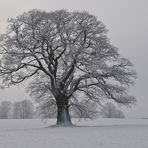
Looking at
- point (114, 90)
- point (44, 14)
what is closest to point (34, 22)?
point (44, 14)

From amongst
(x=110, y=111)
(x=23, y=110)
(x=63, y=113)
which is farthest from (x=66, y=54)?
(x=23, y=110)

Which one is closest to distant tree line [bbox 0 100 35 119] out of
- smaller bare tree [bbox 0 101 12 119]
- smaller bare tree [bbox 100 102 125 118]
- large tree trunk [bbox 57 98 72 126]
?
smaller bare tree [bbox 0 101 12 119]

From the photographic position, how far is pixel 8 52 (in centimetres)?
2978

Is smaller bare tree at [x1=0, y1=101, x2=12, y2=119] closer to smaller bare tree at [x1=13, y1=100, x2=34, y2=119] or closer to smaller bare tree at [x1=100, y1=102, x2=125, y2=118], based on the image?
smaller bare tree at [x1=13, y1=100, x2=34, y2=119]

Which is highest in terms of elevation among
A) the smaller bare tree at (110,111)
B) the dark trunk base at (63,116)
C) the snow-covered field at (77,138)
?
the smaller bare tree at (110,111)

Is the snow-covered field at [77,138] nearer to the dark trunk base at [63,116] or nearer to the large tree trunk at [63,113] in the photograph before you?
the dark trunk base at [63,116]

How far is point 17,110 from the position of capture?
411ft

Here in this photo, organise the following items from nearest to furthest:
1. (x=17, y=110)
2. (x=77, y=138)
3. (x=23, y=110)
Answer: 1. (x=77, y=138)
2. (x=23, y=110)
3. (x=17, y=110)

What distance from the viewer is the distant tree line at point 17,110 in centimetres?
11729

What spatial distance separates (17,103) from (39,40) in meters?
102

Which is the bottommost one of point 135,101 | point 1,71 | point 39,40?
point 135,101

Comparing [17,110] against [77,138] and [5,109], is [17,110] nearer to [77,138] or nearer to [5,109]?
[5,109]

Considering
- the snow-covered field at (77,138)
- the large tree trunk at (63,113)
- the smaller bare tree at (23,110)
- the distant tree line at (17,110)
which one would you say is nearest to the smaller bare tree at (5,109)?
the distant tree line at (17,110)

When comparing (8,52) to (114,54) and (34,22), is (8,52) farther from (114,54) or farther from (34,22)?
(114,54)
